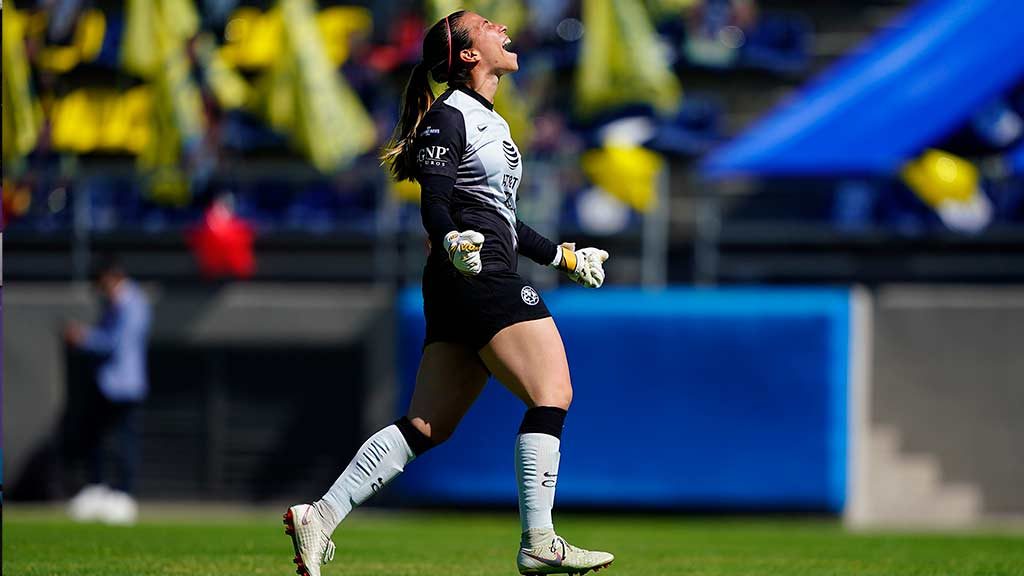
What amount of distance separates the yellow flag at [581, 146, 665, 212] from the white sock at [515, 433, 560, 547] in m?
9.91

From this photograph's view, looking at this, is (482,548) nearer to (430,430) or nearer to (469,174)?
(430,430)

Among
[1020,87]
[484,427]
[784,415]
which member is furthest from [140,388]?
[1020,87]

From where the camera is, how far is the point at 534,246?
523 cm

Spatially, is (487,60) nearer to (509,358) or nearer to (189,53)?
(509,358)

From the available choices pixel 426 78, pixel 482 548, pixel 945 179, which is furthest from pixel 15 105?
pixel 426 78

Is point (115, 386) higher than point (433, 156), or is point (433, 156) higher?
point (433, 156)

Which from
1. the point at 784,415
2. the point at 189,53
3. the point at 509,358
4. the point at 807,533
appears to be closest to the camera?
the point at 509,358

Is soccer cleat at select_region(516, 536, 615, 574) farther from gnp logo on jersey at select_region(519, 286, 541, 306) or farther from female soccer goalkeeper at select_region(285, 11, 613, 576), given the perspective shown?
gnp logo on jersey at select_region(519, 286, 541, 306)

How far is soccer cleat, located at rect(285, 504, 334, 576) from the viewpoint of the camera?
491 cm

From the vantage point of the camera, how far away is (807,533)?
33.3ft

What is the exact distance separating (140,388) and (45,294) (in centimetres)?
180

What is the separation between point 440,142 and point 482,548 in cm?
346

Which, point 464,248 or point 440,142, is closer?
point 464,248

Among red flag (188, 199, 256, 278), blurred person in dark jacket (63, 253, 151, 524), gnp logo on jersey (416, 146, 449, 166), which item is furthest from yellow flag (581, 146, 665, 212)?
gnp logo on jersey (416, 146, 449, 166)
